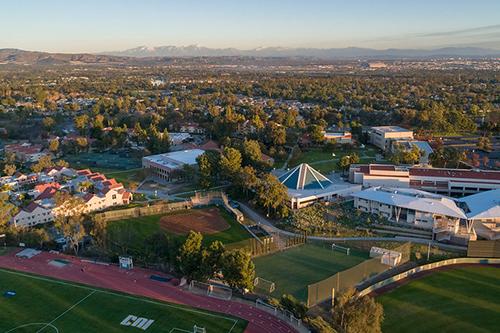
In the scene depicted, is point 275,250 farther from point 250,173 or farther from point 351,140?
point 351,140

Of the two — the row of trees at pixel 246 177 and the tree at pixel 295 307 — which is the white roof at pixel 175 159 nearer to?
the row of trees at pixel 246 177

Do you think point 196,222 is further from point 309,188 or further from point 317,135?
point 317,135

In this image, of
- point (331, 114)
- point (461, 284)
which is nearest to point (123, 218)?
point (461, 284)

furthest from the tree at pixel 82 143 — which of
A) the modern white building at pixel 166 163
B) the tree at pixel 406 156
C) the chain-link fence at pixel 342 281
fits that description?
the chain-link fence at pixel 342 281

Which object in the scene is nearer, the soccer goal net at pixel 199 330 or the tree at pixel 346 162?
the soccer goal net at pixel 199 330

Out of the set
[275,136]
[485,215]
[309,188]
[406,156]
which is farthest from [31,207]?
[406,156]
